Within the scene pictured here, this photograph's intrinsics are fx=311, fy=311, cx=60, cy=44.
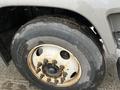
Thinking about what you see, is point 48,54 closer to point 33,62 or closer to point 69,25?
point 33,62

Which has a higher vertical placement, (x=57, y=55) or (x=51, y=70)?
(x=57, y=55)

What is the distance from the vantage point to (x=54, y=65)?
3.05 metres

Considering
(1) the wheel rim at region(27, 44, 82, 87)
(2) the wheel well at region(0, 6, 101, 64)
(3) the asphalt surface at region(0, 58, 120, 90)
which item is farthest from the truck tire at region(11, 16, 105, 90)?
(3) the asphalt surface at region(0, 58, 120, 90)

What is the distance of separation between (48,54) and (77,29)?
0.43m

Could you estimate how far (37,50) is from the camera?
9.91 ft

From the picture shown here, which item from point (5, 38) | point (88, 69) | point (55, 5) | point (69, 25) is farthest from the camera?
point (5, 38)

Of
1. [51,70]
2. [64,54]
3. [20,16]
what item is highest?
[20,16]

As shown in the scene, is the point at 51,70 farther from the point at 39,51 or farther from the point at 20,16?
the point at 20,16

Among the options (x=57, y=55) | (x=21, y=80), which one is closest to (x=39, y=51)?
(x=57, y=55)

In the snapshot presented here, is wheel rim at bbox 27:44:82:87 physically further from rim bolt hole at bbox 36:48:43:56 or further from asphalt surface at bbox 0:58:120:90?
asphalt surface at bbox 0:58:120:90

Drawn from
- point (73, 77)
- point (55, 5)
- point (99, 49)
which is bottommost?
point (73, 77)

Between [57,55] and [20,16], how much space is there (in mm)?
656

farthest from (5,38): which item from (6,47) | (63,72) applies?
(63,72)

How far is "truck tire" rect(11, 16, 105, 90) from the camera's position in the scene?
2779mm
